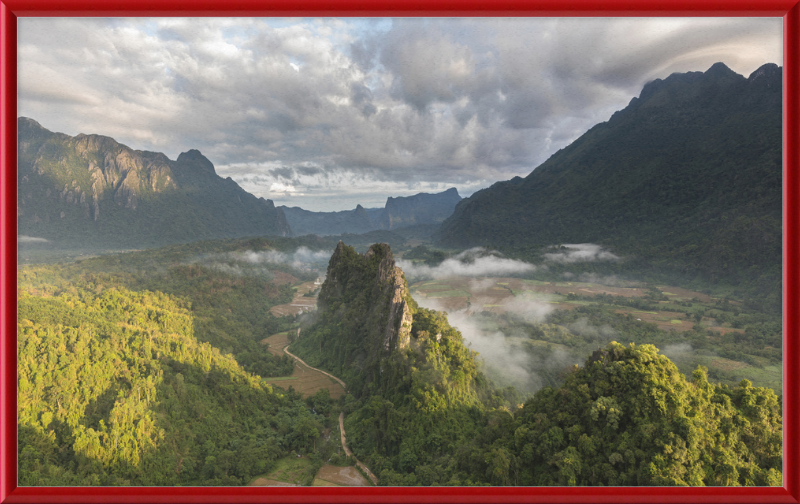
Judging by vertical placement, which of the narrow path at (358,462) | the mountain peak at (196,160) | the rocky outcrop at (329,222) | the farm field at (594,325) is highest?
the mountain peak at (196,160)

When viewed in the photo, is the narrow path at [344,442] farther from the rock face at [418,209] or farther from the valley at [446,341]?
the rock face at [418,209]

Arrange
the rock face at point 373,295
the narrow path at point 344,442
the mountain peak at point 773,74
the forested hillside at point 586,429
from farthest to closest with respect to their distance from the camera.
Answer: the rock face at point 373,295
the narrow path at point 344,442
the forested hillside at point 586,429
the mountain peak at point 773,74

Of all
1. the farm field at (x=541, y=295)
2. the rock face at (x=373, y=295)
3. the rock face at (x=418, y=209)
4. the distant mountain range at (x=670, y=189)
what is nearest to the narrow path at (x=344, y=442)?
the rock face at (x=373, y=295)

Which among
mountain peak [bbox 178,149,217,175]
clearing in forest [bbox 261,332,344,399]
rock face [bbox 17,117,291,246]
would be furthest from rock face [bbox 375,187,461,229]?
clearing in forest [bbox 261,332,344,399]

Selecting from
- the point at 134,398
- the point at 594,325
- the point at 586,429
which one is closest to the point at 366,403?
the point at 134,398

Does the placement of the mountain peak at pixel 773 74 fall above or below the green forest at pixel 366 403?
above

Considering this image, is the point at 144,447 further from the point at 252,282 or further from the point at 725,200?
the point at 725,200

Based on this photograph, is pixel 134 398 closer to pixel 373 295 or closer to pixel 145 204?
pixel 373 295
